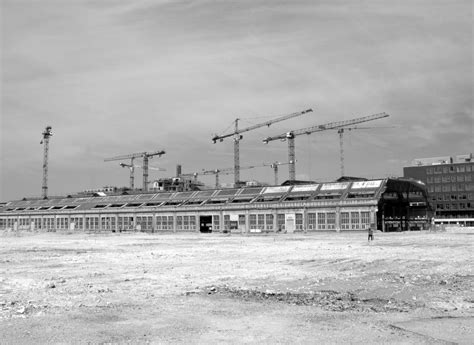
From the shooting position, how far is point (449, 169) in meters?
175

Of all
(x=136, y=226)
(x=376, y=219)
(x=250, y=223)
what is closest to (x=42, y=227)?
(x=136, y=226)

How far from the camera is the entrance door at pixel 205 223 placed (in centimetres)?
11956

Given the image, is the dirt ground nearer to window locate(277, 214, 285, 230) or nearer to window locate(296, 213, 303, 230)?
window locate(296, 213, 303, 230)

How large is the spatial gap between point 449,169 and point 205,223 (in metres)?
102

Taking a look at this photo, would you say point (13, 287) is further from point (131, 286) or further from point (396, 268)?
point (396, 268)

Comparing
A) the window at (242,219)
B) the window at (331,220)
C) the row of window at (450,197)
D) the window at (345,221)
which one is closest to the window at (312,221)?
the window at (331,220)

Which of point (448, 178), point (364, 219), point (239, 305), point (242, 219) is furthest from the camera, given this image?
point (448, 178)

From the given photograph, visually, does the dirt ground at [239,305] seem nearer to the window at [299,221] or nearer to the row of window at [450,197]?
the window at [299,221]

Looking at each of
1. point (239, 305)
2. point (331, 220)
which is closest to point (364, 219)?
point (331, 220)

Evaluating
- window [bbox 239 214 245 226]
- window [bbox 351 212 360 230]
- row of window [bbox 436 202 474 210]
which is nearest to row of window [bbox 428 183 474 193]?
row of window [bbox 436 202 474 210]

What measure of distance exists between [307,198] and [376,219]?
17848 millimetres

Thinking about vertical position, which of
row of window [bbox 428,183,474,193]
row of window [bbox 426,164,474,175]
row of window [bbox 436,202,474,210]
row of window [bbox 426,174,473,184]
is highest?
row of window [bbox 426,164,474,175]

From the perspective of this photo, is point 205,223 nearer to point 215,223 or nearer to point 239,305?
point 215,223

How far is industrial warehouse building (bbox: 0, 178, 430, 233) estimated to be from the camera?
98.4 meters
